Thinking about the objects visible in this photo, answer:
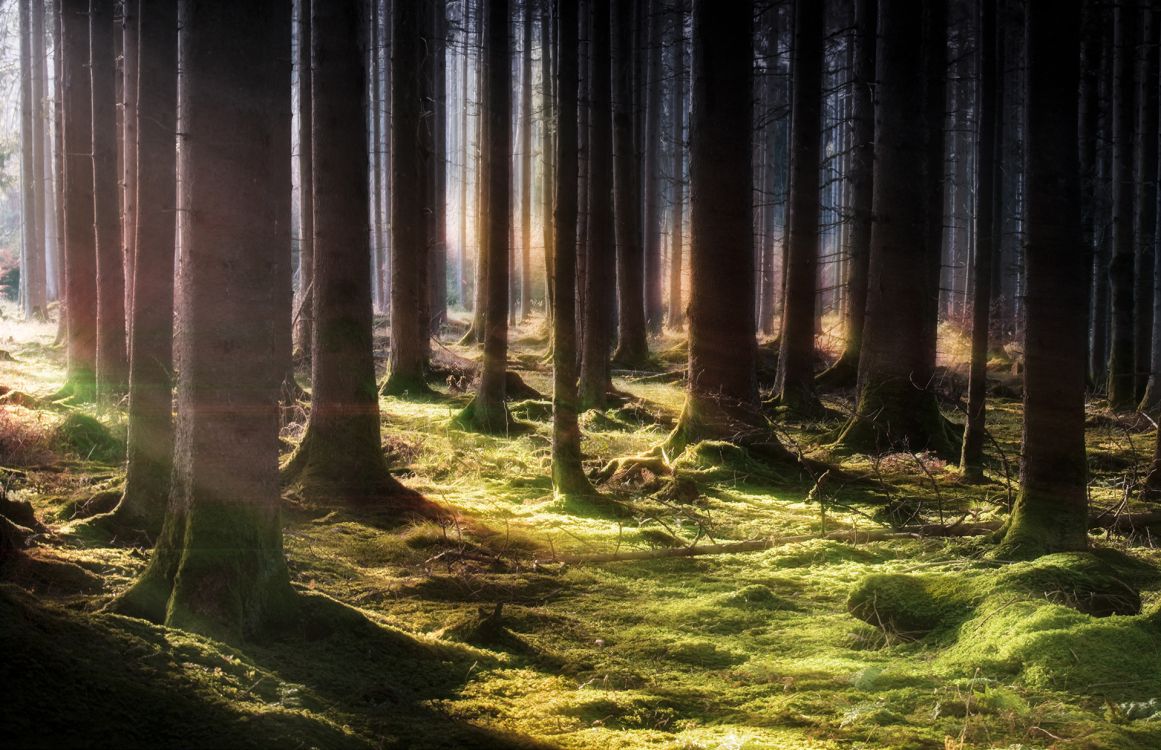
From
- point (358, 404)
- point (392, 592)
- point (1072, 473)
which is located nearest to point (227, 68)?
point (392, 592)

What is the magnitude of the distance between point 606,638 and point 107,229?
10041mm

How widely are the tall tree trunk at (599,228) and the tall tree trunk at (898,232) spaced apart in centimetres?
370

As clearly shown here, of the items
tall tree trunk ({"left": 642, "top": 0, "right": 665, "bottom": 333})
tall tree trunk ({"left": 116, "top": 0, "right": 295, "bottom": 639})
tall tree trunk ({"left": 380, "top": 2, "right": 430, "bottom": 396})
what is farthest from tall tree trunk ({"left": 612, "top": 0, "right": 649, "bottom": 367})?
tall tree trunk ({"left": 116, "top": 0, "right": 295, "bottom": 639})

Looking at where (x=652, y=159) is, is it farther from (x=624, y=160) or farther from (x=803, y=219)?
(x=803, y=219)

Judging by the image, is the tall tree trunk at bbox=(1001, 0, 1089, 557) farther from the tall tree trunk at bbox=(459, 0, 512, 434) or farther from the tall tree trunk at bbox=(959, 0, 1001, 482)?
the tall tree trunk at bbox=(459, 0, 512, 434)

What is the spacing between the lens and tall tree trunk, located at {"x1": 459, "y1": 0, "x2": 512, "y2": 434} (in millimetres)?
12102

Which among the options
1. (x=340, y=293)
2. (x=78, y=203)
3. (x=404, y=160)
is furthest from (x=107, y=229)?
(x=340, y=293)

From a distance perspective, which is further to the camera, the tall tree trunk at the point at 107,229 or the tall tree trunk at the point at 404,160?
the tall tree trunk at the point at 404,160

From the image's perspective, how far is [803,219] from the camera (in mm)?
17281

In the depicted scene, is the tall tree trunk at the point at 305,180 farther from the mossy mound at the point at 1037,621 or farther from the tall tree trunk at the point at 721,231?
the mossy mound at the point at 1037,621

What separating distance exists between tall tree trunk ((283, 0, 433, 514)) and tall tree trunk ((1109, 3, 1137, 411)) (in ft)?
46.5

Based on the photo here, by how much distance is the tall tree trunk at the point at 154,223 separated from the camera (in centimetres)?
767

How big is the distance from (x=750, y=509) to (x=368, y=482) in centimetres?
368

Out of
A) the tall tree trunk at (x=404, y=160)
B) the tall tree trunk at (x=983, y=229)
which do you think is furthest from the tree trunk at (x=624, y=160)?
the tall tree trunk at (x=983, y=229)
